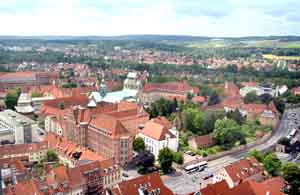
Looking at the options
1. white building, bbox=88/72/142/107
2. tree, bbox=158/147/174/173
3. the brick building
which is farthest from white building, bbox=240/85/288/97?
tree, bbox=158/147/174/173

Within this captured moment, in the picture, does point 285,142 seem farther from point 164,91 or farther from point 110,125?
point 164,91

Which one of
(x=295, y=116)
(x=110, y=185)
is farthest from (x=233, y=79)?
(x=110, y=185)

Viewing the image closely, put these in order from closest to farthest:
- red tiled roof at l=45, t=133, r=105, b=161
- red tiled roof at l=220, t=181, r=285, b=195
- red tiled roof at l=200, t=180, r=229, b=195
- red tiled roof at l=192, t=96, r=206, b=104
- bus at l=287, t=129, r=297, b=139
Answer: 1. red tiled roof at l=220, t=181, r=285, b=195
2. red tiled roof at l=200, t=180, r=229, b=195
3. red tiled roof at l=45, t=133, r=105, b=161
4. bus at l=287, t=129, r=297, b=139
5. red tiled roof at l=192, t=96, r=206, b=104

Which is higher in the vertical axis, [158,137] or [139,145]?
[158,137]

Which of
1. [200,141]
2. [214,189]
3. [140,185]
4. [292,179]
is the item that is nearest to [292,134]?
[200,141]

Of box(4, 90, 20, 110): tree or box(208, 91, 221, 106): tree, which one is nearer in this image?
box(4, 90, 20, 110): tree

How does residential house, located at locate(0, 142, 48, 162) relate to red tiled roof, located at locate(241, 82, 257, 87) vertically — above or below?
below

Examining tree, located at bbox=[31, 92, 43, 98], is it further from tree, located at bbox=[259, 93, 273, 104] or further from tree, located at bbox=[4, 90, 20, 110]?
tree, located at bbox=[259, 93, 273, 104]
